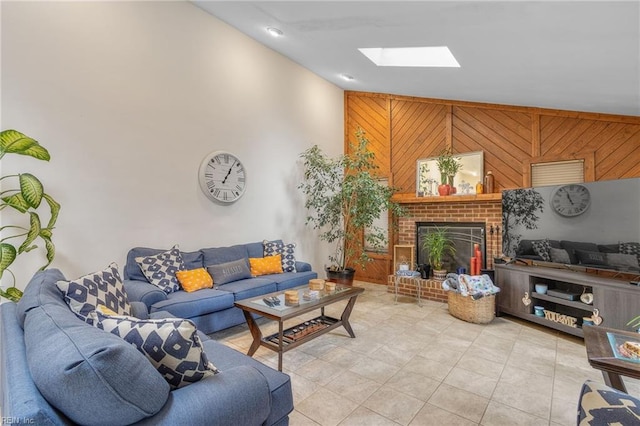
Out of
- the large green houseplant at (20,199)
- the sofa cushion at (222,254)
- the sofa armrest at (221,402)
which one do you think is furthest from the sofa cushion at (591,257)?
the large green houseplant at (20,199)

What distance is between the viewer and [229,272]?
3566 mm

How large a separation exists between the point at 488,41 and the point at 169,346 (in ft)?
9.77

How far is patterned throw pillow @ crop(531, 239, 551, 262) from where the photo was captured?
11.3 feet

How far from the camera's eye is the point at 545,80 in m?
2.92

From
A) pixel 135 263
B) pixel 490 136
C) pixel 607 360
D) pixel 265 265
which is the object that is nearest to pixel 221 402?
pixel 607 360

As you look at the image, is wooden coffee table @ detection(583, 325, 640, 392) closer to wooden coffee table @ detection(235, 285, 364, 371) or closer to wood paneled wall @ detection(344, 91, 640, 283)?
wooden coffee table @ detection(235, 285, 364, 371)

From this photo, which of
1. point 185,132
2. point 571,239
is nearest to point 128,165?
point 185,132

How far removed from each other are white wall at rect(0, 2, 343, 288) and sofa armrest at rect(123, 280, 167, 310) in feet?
1.53

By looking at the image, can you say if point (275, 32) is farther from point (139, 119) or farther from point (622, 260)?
point (622, 260)

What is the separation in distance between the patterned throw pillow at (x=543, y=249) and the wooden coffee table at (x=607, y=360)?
64.3 inches

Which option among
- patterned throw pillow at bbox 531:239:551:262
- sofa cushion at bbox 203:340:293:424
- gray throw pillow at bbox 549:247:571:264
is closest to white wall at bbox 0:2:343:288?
sofa cushion at bbox 203:340:293:424

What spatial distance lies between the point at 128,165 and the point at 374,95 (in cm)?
411

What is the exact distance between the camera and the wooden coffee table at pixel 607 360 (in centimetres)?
154

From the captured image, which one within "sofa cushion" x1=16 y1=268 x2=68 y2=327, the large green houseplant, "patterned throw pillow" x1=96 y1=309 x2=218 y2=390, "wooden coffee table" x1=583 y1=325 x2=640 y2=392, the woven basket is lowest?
the woven basket
